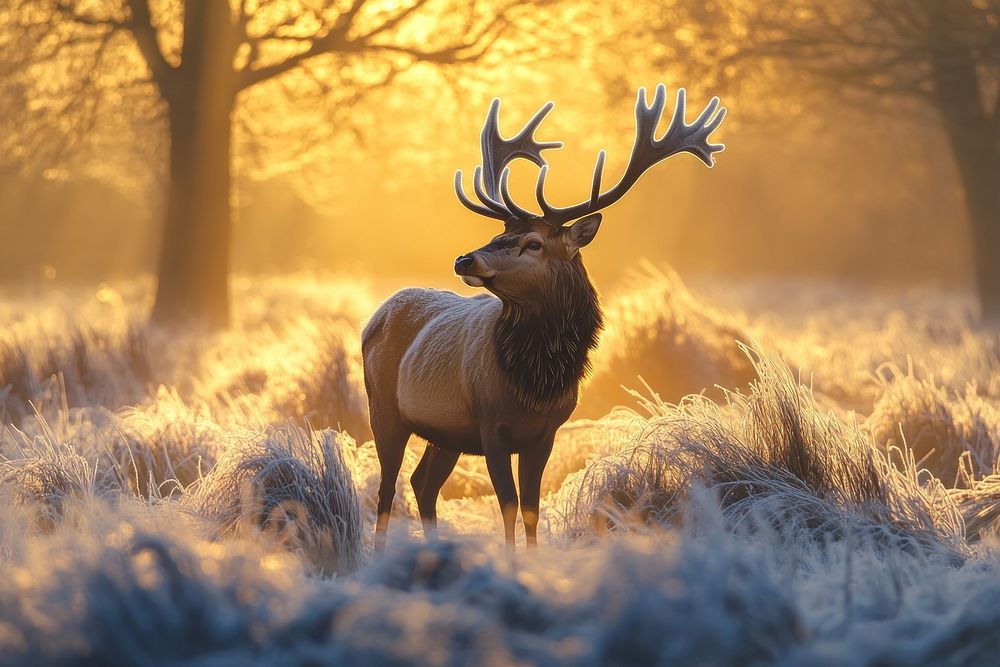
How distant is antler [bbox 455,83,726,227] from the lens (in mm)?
4570

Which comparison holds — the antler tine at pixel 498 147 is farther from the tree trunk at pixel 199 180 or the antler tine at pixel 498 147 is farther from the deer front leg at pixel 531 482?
the tree trunk at pixel 199 180

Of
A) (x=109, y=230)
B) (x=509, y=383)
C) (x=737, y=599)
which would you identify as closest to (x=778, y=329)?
(x=509, y=383)

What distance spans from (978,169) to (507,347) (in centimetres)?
1288

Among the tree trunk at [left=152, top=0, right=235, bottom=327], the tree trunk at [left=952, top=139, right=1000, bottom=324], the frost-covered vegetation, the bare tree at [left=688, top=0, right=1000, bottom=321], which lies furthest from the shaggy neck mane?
the tree trunk at [left=952, top=139, right=1000, bottom=324]

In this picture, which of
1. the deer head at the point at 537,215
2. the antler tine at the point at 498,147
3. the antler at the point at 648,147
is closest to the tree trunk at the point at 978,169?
the antler at the point at 648,147

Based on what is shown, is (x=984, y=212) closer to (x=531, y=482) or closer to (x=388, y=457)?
(x=388, y=457)

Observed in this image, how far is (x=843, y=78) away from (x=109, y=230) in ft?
82.5

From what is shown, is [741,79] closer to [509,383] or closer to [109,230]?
[509,383]

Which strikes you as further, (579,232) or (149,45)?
(149,45)

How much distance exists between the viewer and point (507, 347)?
4.43 metres

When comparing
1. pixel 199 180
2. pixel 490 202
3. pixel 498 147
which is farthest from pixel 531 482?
pixel 199 180

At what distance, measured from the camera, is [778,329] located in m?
13.9

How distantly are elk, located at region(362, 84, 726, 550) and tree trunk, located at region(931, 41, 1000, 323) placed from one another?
10.5 m

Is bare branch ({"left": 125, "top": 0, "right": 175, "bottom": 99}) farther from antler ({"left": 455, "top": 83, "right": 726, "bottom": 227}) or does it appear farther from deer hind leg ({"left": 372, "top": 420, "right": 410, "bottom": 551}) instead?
deer hind leg ({"left": 372, "top": 420, "right": 410, "bottom": 551})
